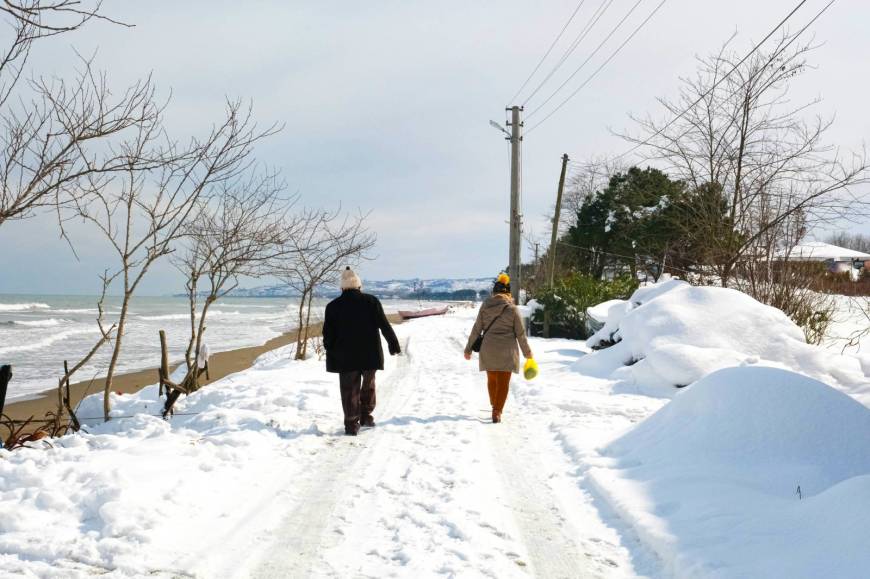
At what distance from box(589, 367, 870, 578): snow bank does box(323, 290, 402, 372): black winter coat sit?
2691mm

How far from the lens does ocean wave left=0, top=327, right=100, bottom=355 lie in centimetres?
2519

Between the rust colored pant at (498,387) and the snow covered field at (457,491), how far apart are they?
1.02ft

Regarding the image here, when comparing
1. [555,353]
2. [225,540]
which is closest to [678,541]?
[225,540]

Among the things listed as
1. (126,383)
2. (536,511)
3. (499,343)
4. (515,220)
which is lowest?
(126,383)

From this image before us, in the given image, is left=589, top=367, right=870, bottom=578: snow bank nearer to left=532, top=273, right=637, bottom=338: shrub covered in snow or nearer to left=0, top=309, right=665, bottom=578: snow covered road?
left=0, top=309, right=665, bottom=578: snow covered road

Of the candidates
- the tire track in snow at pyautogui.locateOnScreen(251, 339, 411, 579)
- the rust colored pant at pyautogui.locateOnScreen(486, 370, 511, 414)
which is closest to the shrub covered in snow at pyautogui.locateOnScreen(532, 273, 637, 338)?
the rust colored pant at pyautogui.locateOnScreen(486, 370, 511, 414)

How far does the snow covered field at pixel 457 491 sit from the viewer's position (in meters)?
3.34

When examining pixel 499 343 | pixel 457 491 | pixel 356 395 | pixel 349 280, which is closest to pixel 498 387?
pixel 499 343

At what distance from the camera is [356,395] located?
22.4 feet

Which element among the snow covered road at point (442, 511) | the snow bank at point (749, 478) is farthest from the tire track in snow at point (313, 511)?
the snow bank at point (749, 478)

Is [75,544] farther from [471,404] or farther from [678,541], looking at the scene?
[471,404]

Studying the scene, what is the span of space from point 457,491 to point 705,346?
6.85 m

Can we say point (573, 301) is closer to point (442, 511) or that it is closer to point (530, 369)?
point (530, 369)

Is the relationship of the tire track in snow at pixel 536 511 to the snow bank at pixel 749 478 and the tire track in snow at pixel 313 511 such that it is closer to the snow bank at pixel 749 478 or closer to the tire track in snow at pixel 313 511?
the snow bank at pixel 749 478
